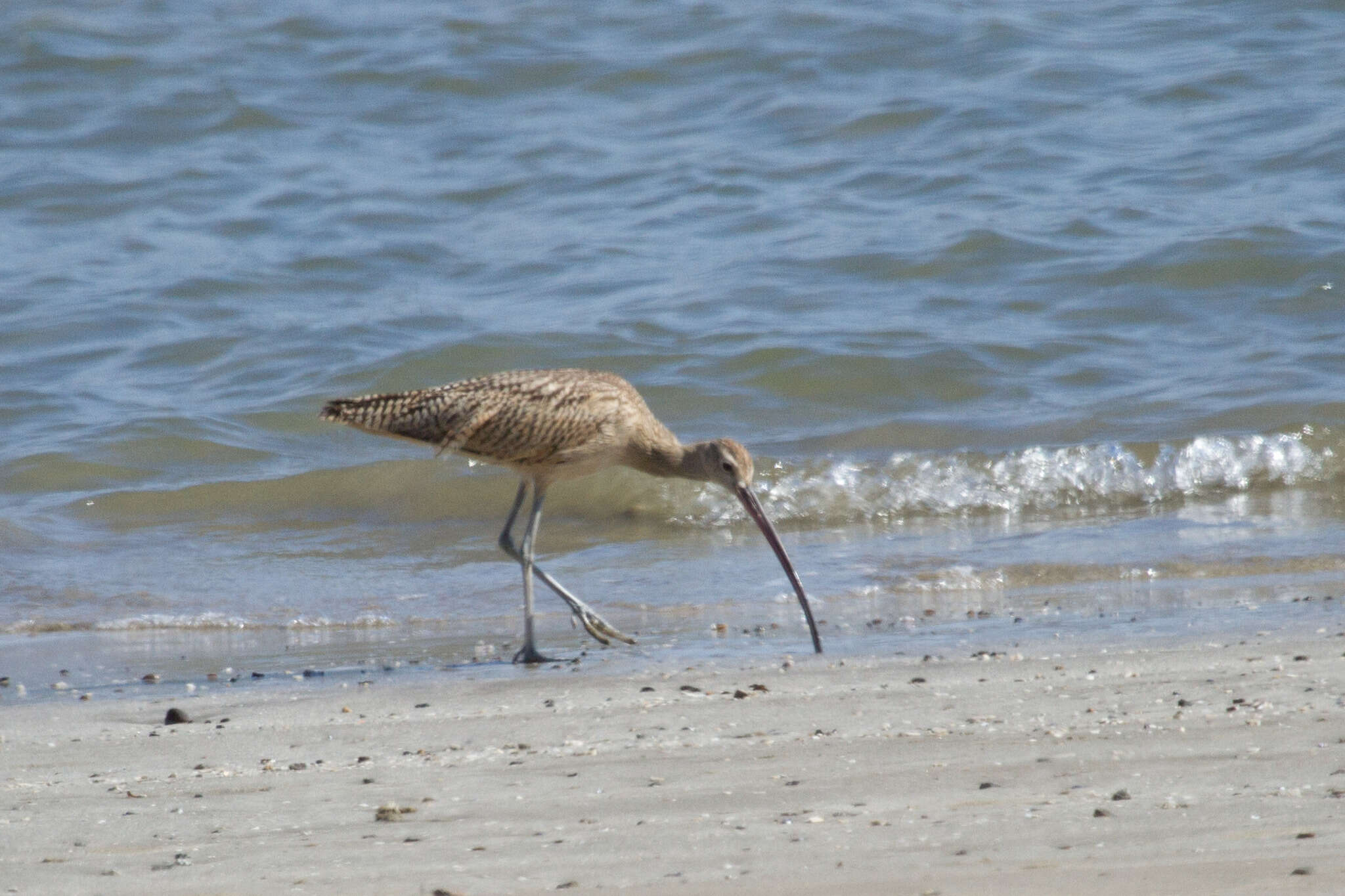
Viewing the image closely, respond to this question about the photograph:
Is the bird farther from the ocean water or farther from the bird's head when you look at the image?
the ocean water

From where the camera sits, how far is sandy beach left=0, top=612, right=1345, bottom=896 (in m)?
3.62

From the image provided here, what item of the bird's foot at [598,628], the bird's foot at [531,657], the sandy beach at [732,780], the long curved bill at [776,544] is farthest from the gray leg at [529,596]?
the long curved bill at [776,544]

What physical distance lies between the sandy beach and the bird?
5.95ft

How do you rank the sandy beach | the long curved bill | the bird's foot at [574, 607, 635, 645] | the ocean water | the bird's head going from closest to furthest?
the sandy beach, the long curved bill, the bird's foot at [574, 607, 635, 645], the bird's head, the ocean water

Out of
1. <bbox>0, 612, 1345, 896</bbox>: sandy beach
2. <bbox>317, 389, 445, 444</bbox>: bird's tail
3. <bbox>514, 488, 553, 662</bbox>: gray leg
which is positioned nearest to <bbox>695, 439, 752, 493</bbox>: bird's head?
<bbox>514, 488, 553, 662</bbox>: gray leg

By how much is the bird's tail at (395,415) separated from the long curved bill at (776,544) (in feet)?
4.57

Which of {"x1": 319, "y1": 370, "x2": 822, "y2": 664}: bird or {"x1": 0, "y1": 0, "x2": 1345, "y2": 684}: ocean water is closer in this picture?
{"x1": 319, "y1": 370, "x2": 822, "y2": 664}: bird

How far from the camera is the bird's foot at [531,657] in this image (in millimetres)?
7075

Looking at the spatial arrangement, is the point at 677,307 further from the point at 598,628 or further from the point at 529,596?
the point at 598,628

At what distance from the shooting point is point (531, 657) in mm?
7094

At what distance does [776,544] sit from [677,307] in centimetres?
602

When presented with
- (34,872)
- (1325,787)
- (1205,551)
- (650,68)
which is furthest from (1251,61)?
(34,872)

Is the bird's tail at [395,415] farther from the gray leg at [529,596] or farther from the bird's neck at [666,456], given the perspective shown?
the bird's neck at [666,456]

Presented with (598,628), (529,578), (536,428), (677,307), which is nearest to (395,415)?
(536,428)
